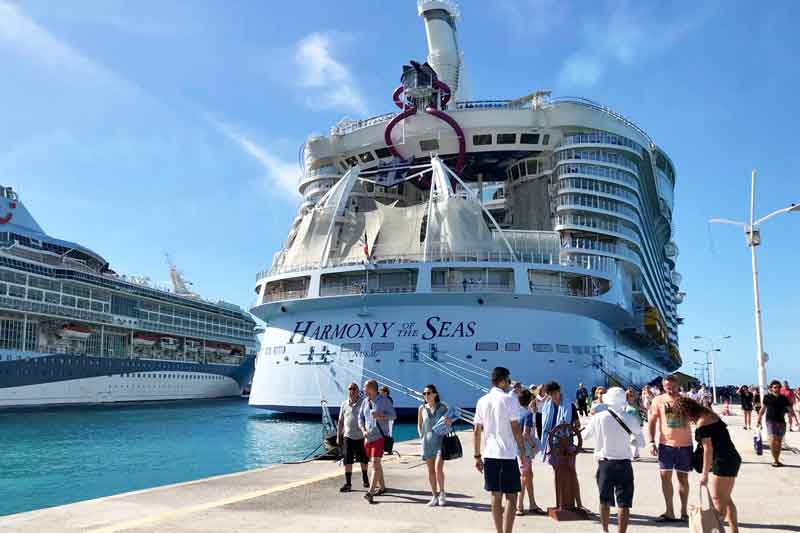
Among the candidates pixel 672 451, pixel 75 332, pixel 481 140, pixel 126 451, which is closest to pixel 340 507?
pixel 672 451

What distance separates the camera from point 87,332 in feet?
194

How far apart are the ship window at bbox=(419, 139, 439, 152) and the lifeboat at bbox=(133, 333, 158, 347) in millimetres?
39918

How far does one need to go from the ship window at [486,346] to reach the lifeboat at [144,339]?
47.4m

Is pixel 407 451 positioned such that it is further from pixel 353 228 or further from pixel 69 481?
pixel 353 228

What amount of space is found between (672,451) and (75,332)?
194 ft

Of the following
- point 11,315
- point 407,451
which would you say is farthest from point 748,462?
point 11,315

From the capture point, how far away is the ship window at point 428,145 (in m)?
38.3

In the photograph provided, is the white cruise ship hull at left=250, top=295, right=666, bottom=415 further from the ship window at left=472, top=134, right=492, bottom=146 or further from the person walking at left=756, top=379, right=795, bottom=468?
the person walking at left=756, top=379, right=795, bottom=468

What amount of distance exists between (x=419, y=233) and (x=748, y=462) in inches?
794

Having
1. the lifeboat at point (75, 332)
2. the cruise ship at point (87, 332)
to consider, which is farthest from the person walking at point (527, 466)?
the lifeboat at point (75, 332)

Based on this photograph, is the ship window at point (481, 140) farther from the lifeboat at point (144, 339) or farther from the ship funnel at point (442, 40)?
→ the lifeboat at point (144, 339)

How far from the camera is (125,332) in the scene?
63.8m

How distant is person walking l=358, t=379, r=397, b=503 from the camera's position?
9203 millimetres

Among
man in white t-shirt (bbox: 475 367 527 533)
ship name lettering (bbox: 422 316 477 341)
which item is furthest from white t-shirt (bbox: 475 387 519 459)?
ship name lettering (bbox: 422 316 477 341)
